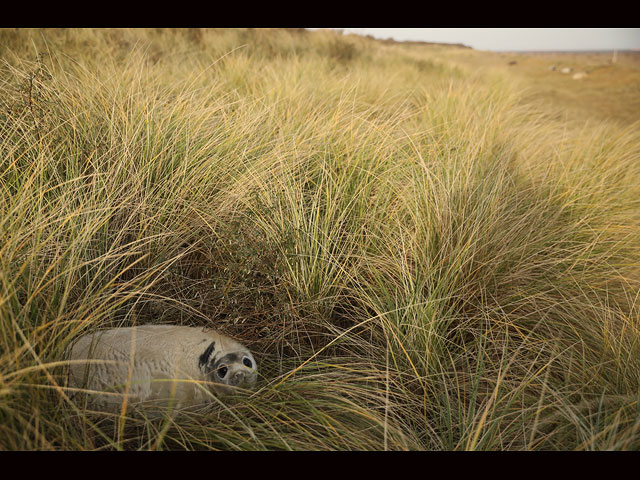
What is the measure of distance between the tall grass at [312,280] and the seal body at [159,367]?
0.06 metres

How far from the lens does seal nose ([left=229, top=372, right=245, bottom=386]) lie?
4.58 ft

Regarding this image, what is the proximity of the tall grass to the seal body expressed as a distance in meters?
0.06

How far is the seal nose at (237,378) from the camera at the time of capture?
4.58ft

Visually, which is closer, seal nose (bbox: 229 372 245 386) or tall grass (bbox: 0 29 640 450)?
tall grass (bbox: 0 29 640 450)

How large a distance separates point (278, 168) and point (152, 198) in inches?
22.3

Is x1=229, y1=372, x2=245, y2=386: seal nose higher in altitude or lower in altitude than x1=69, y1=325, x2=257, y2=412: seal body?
lower

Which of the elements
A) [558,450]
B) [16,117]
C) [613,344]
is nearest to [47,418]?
[558,450]

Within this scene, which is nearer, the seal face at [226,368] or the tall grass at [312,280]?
the tall grass at [312,280]

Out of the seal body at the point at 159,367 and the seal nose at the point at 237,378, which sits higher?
the seal body at the point at 159,367

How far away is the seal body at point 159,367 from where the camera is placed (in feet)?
4.09

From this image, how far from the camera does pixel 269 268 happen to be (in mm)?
1705

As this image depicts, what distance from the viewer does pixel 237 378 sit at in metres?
1.40

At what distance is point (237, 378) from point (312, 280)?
1.62ft

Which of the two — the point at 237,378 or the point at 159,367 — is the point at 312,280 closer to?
the point at 237,378
